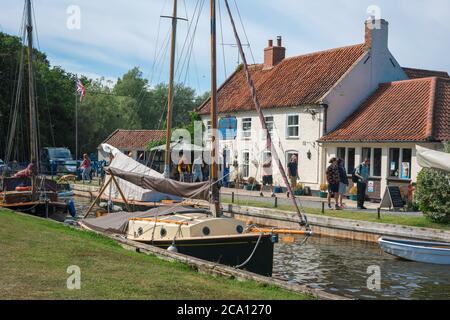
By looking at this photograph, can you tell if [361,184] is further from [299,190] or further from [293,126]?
[293,126]

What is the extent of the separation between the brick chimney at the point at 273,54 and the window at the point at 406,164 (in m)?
16.5

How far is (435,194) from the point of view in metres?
21.4

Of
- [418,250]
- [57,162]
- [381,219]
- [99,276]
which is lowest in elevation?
[418,250]

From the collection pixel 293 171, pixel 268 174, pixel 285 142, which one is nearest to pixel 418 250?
pixel 293 171

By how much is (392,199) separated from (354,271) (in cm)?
878

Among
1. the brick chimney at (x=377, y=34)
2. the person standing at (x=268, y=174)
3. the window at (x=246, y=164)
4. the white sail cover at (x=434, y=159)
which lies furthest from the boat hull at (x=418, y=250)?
the window at (x=246, y=164)

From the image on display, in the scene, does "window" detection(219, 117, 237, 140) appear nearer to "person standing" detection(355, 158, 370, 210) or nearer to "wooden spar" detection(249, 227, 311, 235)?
"person standing" detection(355, 158, 370, 210)

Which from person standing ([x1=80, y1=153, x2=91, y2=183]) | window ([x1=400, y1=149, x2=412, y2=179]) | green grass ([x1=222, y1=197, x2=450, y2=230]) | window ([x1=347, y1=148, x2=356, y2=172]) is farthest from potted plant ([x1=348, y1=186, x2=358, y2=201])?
person standing ([x1=80, y1=153, x2=91, y2=183])

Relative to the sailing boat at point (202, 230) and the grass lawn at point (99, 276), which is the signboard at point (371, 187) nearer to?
the sailing boat at point (202, 230)

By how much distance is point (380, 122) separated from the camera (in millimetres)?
31469

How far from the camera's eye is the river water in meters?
14.6

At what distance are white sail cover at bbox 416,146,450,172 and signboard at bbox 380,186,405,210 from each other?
478cm

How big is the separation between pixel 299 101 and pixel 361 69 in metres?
4.03
